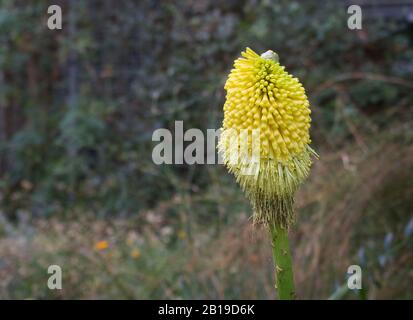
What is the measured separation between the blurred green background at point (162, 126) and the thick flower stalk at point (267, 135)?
191 centimetres

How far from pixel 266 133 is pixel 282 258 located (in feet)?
1.05

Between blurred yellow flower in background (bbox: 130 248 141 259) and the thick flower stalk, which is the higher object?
the thick flower stalk

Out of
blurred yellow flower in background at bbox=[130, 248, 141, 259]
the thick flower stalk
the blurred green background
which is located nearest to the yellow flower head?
the thick flower stalk

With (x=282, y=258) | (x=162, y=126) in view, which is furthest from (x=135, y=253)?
(x=282, y=258)

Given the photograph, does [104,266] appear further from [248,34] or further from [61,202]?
[248,34]

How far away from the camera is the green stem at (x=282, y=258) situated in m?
1.60

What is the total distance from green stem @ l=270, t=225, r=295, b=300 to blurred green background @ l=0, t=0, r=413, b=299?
74.5 inches

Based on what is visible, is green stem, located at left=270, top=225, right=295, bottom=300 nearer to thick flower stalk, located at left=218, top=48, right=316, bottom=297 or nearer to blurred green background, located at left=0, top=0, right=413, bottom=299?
thick flower stalk, located at left=218, top=48, right=316, bottom=297

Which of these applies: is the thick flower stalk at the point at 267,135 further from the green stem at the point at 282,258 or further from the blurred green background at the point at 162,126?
the blurred green background at the point at 162,126

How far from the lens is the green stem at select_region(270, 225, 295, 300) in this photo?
1603mm

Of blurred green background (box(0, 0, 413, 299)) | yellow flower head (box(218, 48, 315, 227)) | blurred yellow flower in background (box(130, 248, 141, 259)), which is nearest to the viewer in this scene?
yellow flower head (box(218, 48, 315, 227))

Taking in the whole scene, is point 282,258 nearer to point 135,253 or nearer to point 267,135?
point 267,135

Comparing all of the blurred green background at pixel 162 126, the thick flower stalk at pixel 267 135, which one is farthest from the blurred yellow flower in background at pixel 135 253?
the thick flower stalk at pixel 267 135

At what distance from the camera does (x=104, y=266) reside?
149 inches
